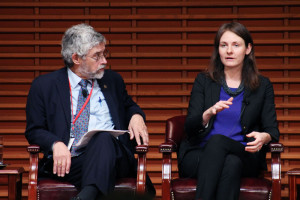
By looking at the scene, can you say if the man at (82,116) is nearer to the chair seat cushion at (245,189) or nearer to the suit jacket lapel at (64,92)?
the suit jacket lapel at (64,92)

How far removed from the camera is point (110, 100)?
11.8 feet

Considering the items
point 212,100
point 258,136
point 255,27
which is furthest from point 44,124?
point 255,27

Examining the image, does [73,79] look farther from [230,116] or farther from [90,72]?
[230,116]

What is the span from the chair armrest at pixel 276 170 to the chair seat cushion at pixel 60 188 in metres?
0.82

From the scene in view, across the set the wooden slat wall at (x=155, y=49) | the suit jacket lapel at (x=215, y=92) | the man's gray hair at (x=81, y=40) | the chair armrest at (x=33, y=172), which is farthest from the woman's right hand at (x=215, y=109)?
the wooden slat wall at (x=155, y=49)

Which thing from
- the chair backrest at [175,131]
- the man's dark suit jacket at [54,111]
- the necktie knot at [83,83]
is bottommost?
the chair backrest at [175,131]

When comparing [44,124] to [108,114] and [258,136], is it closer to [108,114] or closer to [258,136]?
[108,114]

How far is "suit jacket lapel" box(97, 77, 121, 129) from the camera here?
3533 mm

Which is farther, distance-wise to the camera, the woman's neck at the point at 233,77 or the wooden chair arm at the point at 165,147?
the woman's neck at the point at 233,77

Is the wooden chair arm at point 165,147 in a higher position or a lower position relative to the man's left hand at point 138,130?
lower

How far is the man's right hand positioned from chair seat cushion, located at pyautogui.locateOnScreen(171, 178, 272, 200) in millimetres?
632

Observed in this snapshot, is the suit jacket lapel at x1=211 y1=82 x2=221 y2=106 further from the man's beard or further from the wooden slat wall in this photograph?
the wooden slat wall

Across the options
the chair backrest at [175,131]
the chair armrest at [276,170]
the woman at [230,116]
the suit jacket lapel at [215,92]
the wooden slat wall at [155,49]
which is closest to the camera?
the woman at [230,116]

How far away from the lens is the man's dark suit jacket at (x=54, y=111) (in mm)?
3359
